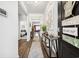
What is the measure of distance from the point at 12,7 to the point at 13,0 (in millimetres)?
231

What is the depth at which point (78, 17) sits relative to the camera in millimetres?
1607

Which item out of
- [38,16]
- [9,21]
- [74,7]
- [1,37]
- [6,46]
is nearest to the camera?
[74,7]

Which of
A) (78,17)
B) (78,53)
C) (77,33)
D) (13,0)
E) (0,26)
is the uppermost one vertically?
(13,0)

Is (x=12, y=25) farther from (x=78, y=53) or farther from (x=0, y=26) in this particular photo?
(x=78, y=53)

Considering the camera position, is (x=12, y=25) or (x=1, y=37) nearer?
(x=1, y=37)

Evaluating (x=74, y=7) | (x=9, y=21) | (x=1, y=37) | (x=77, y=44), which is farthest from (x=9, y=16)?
(x=77, y=44)

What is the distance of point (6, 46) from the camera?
7.16 feet

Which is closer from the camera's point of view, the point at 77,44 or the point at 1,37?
the point at 77,44

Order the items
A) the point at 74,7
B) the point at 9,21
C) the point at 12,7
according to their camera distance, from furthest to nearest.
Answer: the point at 12,7, the point at 9,21, the point at 74,7

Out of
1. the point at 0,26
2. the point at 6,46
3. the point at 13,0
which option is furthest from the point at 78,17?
the point at 13,0

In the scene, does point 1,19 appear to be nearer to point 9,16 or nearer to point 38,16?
point 9,16

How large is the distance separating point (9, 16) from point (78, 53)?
1671 millimetres

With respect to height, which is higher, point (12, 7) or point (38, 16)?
point (38, 16)

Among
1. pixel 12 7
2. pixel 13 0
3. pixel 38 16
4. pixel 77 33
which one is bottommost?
pixel 77 33
